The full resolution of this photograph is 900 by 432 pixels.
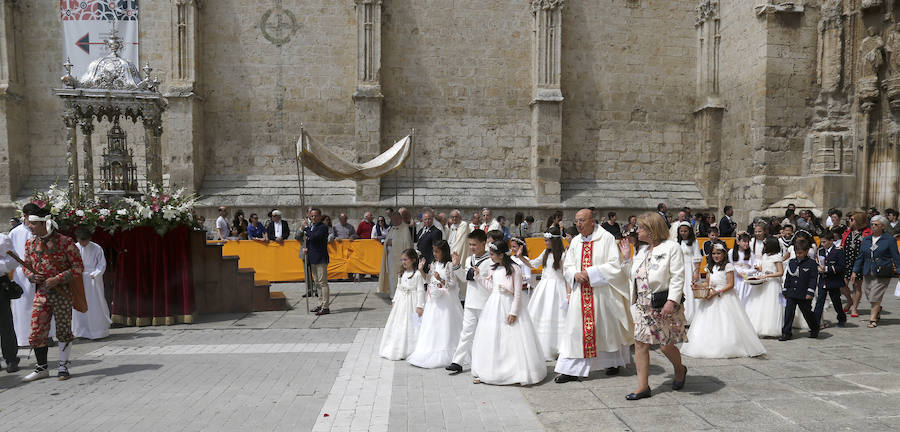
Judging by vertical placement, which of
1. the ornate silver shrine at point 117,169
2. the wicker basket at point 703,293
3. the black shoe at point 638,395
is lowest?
the black shoe at point 638,395

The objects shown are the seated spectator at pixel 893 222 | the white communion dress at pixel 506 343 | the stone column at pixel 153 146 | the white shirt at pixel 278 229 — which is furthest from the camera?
the white shirt at pixel 278 229

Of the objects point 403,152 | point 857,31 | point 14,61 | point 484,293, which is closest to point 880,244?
point 484,293

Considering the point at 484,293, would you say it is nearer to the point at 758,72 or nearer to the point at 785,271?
the point at 785,271

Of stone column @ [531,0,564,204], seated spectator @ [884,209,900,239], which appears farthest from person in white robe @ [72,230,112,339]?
seated spectator @ [884,209,900,239]

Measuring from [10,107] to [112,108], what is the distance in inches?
397

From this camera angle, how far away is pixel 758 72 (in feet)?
55.8

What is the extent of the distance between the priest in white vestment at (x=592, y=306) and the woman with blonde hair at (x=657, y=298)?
50 cm

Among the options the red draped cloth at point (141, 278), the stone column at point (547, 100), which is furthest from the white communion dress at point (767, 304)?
the stone column at point (547, 100)

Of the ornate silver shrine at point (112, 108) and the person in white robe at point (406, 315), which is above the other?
the ornate silver shrine at point (112, 108)

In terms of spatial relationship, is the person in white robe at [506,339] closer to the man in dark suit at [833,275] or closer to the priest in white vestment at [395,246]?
the priest in white vestment at [395,246]

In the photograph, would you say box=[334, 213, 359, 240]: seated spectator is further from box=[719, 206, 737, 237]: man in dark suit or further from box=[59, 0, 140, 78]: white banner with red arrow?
box=[719, 206, 737, 237]: man in dark suit

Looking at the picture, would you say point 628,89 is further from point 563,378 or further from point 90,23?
point 90,23

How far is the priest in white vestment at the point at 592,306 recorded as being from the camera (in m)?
5.75

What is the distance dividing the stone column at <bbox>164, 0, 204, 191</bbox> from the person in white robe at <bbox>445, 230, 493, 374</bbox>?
1359 cm
